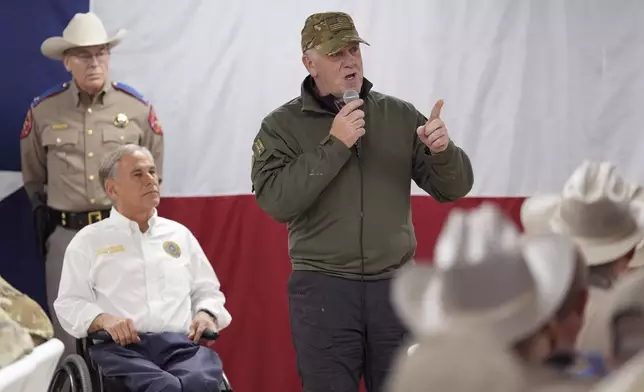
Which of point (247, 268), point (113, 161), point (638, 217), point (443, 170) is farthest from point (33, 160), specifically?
point (638, 217)

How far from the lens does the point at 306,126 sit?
2.46m

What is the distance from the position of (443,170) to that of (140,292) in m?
1.07

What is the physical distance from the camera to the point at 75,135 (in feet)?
11.8

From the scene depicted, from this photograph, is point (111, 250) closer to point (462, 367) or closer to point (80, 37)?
point (80, 37)

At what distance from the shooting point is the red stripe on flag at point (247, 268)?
3.77 meters

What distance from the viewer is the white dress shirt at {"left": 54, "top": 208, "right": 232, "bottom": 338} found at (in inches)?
114

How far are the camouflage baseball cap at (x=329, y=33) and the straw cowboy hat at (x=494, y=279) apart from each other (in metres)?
1.91

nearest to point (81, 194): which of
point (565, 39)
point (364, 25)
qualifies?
point (364, 25)

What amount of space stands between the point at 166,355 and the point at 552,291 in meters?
2.44

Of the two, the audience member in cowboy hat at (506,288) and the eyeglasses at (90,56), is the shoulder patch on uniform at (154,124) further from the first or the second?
the audience member in cowboy hat at (506,288)

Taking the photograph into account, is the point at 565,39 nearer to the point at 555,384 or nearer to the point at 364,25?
the point at 364,25

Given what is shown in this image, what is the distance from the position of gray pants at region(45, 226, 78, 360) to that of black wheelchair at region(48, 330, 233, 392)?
21.7 inches

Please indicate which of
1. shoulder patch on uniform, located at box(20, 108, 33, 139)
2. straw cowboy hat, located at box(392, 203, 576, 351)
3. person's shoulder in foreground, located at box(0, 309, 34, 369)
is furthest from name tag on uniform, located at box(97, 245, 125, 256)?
straw cowboy hat, located at box(392, 203, 576, 351)

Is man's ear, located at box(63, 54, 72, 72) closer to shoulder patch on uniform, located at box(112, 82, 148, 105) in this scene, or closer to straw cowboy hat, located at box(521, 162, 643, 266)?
shoulder patch on uniform, located at box(112, 82, 148, 105)
